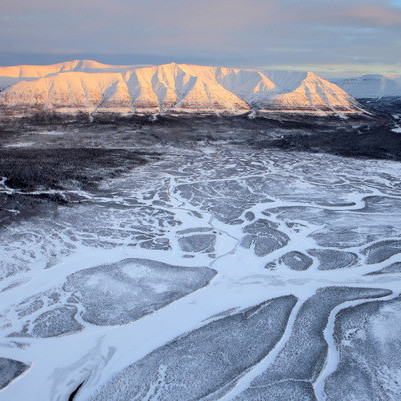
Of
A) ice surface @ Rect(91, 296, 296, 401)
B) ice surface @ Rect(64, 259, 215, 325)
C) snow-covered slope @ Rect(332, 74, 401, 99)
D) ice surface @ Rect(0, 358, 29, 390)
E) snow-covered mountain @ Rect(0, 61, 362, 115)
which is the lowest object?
ice surface @ Rect(0, 358, 29, 390)

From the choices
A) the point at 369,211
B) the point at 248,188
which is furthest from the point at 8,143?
the point at 369,211

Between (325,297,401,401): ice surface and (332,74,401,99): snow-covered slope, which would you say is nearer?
(325,297,401,401): ice surface

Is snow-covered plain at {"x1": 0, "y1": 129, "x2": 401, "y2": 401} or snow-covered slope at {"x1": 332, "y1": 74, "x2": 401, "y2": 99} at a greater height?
snow-covered slope at {"x1": 332, "y1": 74, "x2": 401, "y2": 99}

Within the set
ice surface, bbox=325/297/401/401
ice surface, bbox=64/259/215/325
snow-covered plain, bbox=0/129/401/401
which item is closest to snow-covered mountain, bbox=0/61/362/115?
snow-covered plain, bbox=0/129/401/401

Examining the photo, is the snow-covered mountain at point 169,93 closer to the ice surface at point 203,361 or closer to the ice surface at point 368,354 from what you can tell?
the ice surface at point 203,361

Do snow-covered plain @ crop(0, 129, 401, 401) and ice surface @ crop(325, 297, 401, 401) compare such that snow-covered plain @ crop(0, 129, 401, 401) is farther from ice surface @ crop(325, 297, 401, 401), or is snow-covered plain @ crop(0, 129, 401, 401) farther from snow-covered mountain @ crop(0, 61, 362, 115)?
snow-covered mountain @ crop(0, 61, 362, 115)

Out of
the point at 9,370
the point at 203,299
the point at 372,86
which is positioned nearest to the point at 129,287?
the point at 203,299
